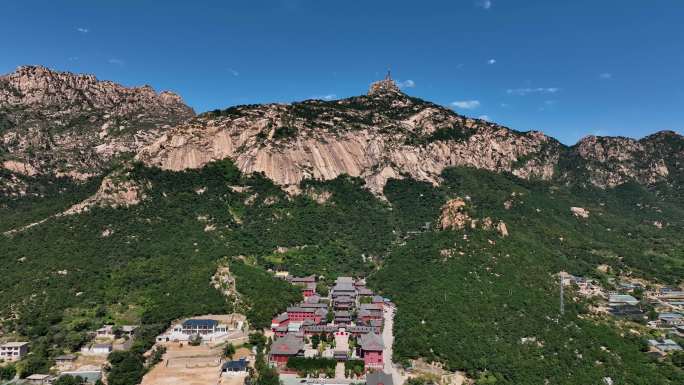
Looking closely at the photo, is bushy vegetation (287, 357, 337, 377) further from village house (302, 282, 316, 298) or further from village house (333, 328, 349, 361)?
village house (302, 282, 316, 298)

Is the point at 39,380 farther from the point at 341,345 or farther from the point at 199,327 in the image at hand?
the point at 341,345

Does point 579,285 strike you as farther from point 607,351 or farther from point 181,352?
point 181,352

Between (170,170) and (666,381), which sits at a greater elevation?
(170,170)

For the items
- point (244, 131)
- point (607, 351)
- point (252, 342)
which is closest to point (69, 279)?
point (252, 342)

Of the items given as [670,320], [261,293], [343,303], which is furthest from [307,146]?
[670,320]

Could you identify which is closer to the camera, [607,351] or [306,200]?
[607,351]

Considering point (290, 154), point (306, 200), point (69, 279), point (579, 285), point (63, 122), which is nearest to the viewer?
point (69, 279)

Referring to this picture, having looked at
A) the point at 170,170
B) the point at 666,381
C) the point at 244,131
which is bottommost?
the point at 666,381
